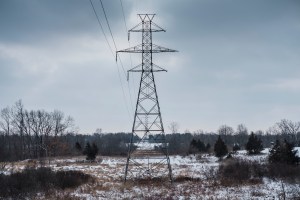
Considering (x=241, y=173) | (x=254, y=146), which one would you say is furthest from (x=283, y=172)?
(x=254, y=146)

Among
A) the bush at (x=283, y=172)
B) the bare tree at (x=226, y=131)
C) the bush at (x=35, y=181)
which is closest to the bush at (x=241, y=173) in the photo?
the bush at (x=283, y=172)

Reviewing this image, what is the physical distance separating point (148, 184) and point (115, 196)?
5.63m

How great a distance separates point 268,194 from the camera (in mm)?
17234

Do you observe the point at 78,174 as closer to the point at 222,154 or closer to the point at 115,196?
the point at 115,196

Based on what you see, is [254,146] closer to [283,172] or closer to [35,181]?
[283,172]

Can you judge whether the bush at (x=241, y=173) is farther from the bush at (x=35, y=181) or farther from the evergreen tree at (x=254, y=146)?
the evergreen tree at (x=254, y=146)

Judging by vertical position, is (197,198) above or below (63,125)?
below

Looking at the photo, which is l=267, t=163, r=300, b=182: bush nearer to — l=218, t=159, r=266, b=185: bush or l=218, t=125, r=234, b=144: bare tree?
l=218, t=159, r=266, b=185: bush

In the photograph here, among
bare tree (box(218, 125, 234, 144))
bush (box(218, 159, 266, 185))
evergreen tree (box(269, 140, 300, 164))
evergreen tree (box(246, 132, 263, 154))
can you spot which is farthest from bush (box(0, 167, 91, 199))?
bare tree (box(218, 125, 234, 144))

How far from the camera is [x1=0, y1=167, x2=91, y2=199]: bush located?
17.0 m

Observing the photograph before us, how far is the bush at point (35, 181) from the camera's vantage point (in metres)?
17.0

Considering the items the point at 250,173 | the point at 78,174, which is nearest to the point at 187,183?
the point at 250,173

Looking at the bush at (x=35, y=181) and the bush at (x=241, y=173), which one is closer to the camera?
the bush at (x=35, y=181)

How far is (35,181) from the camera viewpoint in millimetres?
19250
